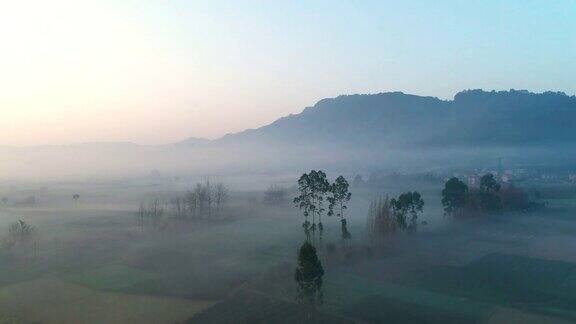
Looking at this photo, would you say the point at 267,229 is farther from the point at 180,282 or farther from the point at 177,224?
the point at 180,282

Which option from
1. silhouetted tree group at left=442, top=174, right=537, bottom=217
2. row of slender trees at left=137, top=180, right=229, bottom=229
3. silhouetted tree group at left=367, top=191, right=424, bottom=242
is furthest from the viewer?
row of slender trees at left=137, top=180, right=229, bottom=229

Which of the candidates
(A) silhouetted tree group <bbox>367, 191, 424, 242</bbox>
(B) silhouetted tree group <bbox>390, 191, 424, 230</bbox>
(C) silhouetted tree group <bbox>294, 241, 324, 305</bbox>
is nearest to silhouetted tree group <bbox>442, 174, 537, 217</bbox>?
(A) silhouetted tree group <bbox>367, 191, 424, 242</bbox>

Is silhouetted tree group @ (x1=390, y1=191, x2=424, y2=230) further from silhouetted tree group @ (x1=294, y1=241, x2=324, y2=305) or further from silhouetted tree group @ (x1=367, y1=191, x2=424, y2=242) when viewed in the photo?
silhouetted tree group @ (x1=294, y1=241, x2=324, y2=305)

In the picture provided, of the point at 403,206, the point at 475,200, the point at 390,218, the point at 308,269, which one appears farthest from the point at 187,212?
the point at 308,269

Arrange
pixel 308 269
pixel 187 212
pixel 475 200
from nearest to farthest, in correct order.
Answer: pixel 308 269 < pixel 475 200 < pixel 187 212

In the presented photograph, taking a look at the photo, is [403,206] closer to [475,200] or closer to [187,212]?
[475,200]

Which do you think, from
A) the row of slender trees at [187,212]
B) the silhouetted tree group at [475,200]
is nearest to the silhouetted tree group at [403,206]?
the silhouetted tree group at [475,200]

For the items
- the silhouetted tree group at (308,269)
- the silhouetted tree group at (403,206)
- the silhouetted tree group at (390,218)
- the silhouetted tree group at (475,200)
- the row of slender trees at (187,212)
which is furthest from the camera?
the row of slender trees at (187,212)

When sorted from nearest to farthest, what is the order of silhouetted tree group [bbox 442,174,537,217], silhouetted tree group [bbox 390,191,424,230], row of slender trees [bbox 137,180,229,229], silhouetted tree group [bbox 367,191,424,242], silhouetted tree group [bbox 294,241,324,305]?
A: silhouetted tree group [bbox 294,241,324,305], silhouetted tree group [bbox 367,191,424,242], silhouetted tree group [bbox 390,191,424,230], silhouetted tree group [bbox 442,174,537,217], row of slender trees [bbox 137,180,229,229]

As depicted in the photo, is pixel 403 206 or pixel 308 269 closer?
pixel 308 269

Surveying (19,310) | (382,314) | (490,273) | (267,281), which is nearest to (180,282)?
(267,281)

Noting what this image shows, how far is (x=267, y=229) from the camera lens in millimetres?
70312

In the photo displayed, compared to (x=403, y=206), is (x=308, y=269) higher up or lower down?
lower down

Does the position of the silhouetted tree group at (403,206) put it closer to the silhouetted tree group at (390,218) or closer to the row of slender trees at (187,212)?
the silhouetted tree group at (390,218)
